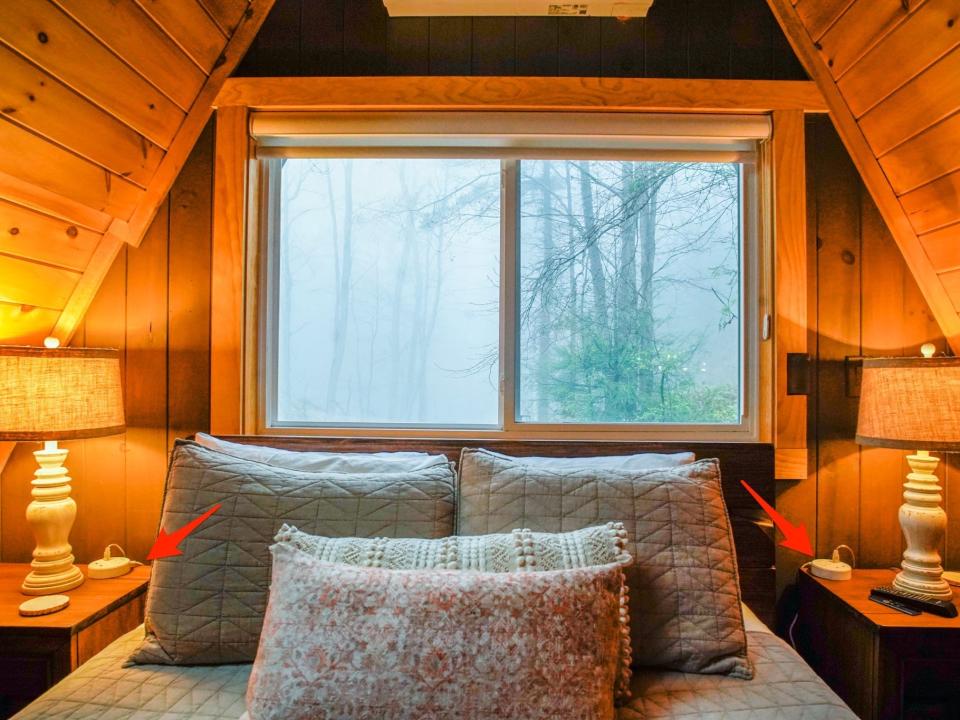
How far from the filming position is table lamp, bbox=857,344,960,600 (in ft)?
4.22

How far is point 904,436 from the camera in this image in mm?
1311

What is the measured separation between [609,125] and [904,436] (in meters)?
1.23

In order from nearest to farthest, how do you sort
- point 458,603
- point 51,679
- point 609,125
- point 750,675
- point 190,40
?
point 458,603 → point 750,675 → point 51,679 → point 190,40 → point 609,125

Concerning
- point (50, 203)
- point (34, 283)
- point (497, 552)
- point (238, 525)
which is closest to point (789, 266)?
point (497, 552)

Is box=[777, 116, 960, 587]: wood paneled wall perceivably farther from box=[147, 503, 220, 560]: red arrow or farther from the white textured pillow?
box=[147, 503, 220, 560]: red arrow

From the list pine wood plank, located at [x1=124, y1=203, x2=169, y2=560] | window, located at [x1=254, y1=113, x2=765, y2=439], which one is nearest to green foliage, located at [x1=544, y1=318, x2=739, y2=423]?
window, located at [x1=254, y1=113, x2=765, y2=439]

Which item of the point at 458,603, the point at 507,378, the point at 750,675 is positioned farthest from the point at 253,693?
the point at 507,378

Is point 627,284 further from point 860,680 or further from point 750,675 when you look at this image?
point 860,680

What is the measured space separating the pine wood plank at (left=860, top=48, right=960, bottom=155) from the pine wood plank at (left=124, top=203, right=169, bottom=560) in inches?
87.7

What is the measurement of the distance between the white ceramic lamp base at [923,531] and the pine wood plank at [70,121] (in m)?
2.41

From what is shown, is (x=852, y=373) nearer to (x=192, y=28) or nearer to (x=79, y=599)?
(x=192, y=28)

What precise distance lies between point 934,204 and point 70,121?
2.38 m

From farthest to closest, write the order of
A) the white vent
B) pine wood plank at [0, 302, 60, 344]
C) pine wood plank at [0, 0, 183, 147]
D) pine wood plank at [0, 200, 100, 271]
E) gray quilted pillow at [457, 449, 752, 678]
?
the white vent → pine wood plank at [0, 302, 60, 344] → pine wood plank at [0, 200, 100, 271] → pine wood plank at [0, 0, 183, 147] → gray quilted pillow at [457, 449, 752, 678]

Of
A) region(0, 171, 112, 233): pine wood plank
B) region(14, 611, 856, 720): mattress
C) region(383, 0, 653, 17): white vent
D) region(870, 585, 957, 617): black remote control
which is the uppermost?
region(383, 0, 653, 17): white vent
